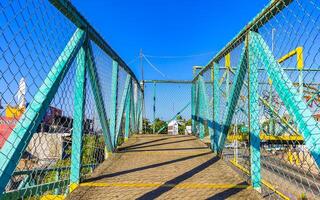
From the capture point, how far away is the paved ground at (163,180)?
2262 mm

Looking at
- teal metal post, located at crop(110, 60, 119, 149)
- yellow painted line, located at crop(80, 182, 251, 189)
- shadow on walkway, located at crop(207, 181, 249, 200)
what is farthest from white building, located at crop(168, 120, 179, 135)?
shadow on walkway, located at crop(207, 181, 249, 200)

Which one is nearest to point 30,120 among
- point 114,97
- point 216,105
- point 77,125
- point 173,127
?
point 77,125

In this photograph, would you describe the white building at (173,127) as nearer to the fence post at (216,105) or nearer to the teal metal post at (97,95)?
the fence post at (216,105)

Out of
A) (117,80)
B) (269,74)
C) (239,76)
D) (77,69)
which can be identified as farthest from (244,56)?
(117,80)

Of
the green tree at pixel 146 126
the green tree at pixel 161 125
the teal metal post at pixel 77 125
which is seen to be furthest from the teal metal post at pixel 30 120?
the green tree at pixel 161 125

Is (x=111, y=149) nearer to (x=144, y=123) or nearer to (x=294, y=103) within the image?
(x=294, y=103)

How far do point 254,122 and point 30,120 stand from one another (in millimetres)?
1700

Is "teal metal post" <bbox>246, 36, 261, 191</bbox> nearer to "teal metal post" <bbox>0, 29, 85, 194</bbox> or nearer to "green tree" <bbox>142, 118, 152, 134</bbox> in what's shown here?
"teal metal post" <bbox>0, 29, 85, 194</bbox>

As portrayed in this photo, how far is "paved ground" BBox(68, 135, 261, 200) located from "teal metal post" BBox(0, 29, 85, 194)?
788mm

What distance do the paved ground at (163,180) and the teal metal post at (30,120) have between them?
0.79 m

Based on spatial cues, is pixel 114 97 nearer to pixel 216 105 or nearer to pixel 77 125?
pixel 216 105

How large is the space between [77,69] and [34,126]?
99cm

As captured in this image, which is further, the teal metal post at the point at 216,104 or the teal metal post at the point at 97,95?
the teal metal post at the point at 216,104

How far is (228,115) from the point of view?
3.32 m
